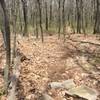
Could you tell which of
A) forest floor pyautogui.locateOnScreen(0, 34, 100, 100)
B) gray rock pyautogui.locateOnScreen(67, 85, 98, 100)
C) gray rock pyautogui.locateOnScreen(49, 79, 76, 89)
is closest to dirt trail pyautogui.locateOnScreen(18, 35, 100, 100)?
forest floor pyautogui.locateOnScreen(0, 34, 100, 100)

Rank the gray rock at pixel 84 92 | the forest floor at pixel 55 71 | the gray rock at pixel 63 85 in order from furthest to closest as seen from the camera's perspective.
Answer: the gray rock at pixel 63 85 → the forest floor at pixel 55 71 → the gray rock at pixel 84 92

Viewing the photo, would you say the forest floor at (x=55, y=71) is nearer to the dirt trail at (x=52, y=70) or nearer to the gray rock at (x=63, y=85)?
the dirt trail at (x=52, y=70)

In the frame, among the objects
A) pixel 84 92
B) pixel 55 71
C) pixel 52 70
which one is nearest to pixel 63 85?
pixel 84 92

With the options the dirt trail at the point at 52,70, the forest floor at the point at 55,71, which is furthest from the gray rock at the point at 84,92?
the dirt trail at the point at 52,70

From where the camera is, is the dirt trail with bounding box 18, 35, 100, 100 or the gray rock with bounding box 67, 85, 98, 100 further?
the dirt trail with bounding box 18, 35, 100, 100

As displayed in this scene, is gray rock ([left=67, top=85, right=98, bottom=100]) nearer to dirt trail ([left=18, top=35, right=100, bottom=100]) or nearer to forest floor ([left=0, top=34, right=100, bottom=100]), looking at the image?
forest floor ([left=0, top=34, right=100, bottom=100])

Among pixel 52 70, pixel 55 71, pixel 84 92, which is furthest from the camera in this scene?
pixel 52 70

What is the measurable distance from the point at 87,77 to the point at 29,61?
116 inches

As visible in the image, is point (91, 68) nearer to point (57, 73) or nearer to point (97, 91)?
point (57, 73)

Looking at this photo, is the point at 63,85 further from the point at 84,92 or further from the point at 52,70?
the point at 52,70

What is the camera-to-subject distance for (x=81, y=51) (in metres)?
12.8

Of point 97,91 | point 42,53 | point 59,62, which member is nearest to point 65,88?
point 97,91

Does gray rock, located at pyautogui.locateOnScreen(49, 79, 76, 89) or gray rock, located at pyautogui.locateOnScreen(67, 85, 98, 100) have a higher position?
gray rock, located at pyautogui.locateOnScreen(49, 79, 76, 89)

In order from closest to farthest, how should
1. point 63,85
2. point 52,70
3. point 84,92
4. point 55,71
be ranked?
point 84,92 < point 63,85 < point 55,71 < point 52,70
